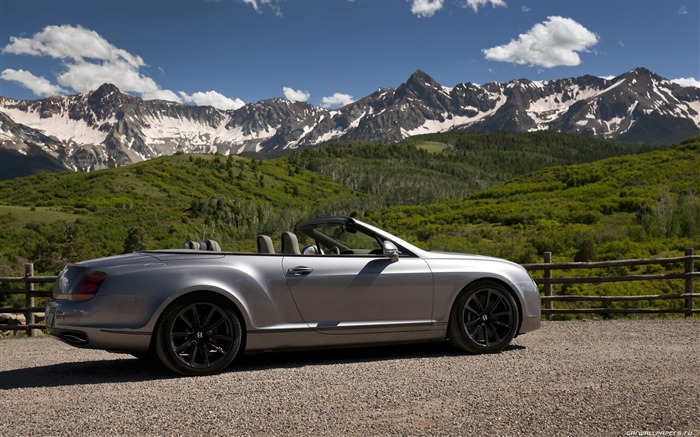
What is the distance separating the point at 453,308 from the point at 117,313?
3463 millimetres

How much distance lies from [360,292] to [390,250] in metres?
0.59

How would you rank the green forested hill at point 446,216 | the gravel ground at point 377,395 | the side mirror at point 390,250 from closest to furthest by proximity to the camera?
the gravel ground at point 377,395 → the side mirror at point 390,250 → the green forested hill at point 446,216

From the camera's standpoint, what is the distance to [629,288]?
27703 mm

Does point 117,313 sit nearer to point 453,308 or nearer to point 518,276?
point 453,308

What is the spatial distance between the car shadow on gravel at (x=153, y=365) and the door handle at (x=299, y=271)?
36.9 inches

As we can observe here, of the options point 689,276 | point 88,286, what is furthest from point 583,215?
point 88,286

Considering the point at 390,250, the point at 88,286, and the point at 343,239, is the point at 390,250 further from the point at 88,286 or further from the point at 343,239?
the point at 88,286

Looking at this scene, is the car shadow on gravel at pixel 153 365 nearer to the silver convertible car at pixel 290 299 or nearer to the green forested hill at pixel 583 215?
the silver convertible car at pixel 290 299

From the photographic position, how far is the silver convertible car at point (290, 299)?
20.2ft

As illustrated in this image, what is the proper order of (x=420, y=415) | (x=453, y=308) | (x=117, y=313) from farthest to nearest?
(x=453, y=308), (x=117, y=313), (x=420, y=415)

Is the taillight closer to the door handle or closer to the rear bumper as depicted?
the rear bumper

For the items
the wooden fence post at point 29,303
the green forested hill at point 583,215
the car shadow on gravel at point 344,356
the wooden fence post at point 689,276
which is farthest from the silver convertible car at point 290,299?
the green forested hill at point 583,215

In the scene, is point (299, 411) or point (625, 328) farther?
point (625, 328)

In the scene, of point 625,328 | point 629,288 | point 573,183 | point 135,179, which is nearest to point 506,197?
point 573,183
